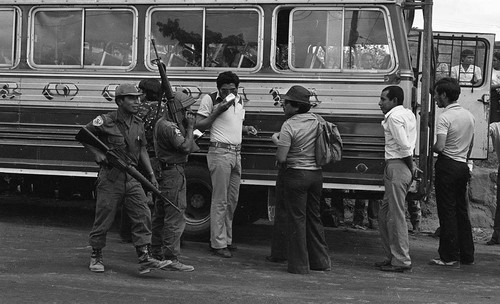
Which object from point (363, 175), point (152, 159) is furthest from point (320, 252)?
point (152, 159)

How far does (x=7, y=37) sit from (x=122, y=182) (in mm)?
3628

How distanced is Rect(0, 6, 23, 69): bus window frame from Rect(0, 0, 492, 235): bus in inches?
0.5

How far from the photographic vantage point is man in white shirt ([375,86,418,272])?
26.4 ft

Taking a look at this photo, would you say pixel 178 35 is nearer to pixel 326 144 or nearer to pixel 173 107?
pixel 173 107

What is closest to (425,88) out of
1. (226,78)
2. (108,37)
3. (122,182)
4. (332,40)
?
(332,40)

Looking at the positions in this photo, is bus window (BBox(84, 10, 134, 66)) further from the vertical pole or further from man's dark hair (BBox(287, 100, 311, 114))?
the vertical pole

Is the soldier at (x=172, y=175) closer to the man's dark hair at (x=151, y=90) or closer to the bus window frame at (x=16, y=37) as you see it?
the man's dark hair at (x=151, y=90)

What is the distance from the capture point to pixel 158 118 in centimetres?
806

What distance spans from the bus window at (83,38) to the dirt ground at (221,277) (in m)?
2.02

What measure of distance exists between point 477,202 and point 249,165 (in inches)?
185

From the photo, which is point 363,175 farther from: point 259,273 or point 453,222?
point 259,273

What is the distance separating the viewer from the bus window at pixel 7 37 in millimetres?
10000

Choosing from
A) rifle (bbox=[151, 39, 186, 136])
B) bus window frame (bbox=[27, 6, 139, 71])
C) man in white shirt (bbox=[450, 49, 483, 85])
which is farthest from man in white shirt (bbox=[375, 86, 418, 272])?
man in white shirt (bbox=[450, 49, 483, 85])

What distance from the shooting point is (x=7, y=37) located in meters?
10.0
